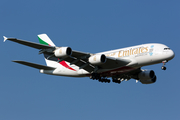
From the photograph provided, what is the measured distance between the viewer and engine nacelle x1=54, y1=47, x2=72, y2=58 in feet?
117

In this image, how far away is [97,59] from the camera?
3731 cm

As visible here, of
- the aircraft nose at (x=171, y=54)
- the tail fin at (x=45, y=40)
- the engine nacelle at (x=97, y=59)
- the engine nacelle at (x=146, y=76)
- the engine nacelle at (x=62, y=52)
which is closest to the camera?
the engine nacelle at (x=62, y=52)

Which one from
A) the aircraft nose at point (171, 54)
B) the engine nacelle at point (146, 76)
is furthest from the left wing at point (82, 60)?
the engine nacelle at point (146, 76)

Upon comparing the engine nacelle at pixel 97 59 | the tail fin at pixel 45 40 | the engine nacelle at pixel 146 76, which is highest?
the tail fin at pixel 45 40

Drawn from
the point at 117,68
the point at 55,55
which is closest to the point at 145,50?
the point at 117,68

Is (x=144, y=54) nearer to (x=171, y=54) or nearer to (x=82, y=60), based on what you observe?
(x=171, y=54)

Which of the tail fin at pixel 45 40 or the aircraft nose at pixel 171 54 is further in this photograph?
the tail fin at pixel 45 40

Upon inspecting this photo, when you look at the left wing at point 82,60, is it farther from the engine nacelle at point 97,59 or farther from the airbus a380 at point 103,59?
the engine nacelle at point 97,59

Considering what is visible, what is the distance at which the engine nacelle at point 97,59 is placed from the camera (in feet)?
122

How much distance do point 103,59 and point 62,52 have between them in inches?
201

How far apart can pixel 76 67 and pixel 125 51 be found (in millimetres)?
6999

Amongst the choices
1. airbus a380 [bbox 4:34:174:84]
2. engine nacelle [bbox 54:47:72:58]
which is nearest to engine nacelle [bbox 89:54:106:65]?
airbus a380 [bbox 4:34:174:84]

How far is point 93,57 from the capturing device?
37750 mm

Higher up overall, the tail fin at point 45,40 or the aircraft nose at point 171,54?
the tail fin at point 45,40
